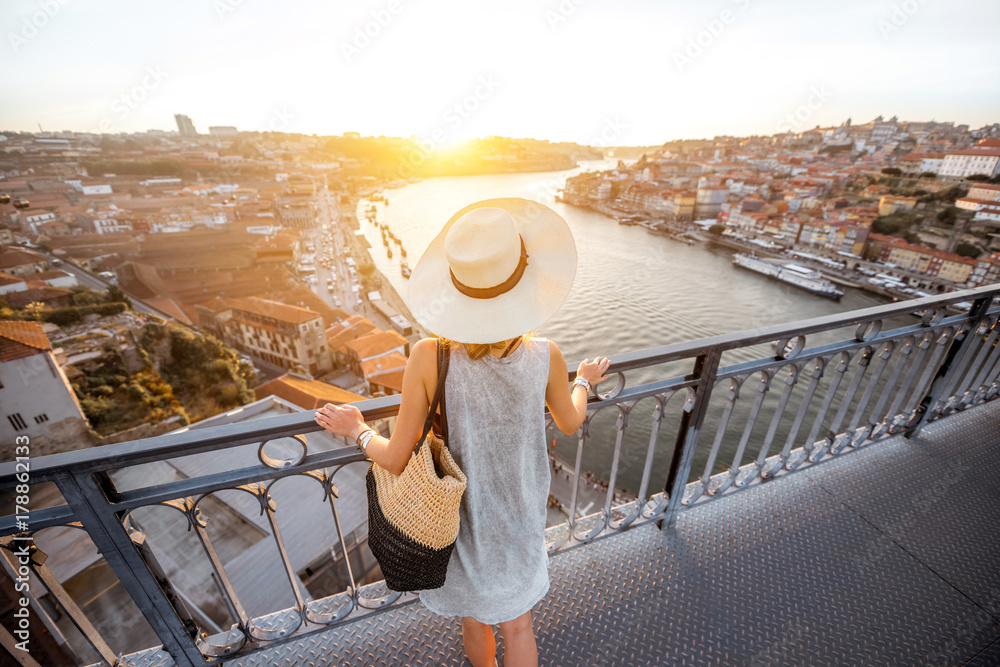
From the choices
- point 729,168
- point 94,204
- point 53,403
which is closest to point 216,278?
point 94,204

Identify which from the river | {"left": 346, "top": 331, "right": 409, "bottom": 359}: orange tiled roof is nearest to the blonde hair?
the river

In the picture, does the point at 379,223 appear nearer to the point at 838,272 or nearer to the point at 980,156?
the point at 838,272

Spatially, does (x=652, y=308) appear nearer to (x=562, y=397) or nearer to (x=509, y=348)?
(x=562, y=397)

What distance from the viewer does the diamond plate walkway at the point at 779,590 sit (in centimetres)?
131

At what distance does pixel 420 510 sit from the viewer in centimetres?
82

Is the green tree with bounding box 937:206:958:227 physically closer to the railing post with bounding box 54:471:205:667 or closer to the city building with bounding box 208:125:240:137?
the railing post with bounding box 54:471:205:667

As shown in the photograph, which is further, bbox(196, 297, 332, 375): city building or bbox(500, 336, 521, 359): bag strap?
bbox(196, 297, 332, 375): city building

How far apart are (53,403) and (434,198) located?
49537 millimetres

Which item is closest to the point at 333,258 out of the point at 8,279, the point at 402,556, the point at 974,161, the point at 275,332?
the point at 275,332

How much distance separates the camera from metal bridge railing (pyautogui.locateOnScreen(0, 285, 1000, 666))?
0.88 metres

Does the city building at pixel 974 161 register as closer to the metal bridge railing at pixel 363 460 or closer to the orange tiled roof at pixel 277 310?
the metal bridge railing at pixel 363 460

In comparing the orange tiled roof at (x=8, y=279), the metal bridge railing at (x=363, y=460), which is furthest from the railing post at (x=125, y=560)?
the orange tiled roof at (x=8, y=279)

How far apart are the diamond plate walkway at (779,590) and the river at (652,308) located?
815 cm

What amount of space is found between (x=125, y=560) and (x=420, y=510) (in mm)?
788
